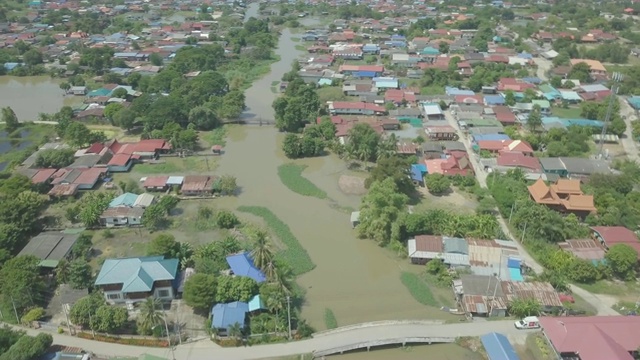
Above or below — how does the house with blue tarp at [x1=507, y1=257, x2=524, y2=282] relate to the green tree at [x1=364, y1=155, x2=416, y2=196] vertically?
below

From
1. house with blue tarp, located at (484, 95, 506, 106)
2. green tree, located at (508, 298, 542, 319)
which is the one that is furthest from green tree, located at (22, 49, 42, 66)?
green tree, located at (508, 298, 542, 319)

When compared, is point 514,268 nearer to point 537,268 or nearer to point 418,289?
point 537,268

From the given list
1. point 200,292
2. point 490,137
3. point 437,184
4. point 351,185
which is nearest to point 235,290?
point 200,292

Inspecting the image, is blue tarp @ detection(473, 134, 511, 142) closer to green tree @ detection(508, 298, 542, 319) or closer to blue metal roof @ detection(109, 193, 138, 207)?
green tree @ detection(508, 298, 542, 319)

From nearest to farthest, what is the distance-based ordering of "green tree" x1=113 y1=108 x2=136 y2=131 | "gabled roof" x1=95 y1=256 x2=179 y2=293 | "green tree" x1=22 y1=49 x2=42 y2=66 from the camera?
"gabled roof" x1=95 y1=256 x2=179 y2=293
"green tree" x1=113 y1=108 x2=136 y2=131
"green tree" x1=22 y1=49 x2=42 y2=66

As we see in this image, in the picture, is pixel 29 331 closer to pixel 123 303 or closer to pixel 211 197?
pixel 123 303

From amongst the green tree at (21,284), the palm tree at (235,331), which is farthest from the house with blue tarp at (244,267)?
the green tree at (21,284)
